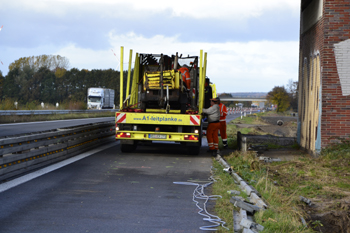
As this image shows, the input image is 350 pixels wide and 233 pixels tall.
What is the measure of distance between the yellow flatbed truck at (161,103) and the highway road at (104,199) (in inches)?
66.6

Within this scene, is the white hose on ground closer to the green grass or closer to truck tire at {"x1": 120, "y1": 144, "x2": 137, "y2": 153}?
the green grass

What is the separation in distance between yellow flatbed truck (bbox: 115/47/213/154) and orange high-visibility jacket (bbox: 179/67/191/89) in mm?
109

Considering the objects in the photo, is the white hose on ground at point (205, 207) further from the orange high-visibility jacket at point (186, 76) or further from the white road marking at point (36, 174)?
the orange high-visibility jacket at point (186, 76)

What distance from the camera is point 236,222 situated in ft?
17.6

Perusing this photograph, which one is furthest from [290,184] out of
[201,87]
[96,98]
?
[96,98]

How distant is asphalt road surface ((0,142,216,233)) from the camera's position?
5.52m

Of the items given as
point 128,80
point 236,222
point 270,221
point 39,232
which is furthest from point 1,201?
point 128,80

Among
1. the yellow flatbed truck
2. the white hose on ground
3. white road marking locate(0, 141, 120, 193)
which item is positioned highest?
the yellow flatbed truck

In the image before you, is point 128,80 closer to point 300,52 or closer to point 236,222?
point 300,52

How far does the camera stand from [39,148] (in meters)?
10.0

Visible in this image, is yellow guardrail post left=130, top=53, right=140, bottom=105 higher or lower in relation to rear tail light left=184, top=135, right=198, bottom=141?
higher

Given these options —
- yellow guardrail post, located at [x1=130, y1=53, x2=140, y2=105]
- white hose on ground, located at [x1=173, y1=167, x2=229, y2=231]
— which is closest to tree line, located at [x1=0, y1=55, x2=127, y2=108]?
yellow guardrail post, located at [x1=130, y1=53, x2=140, y2=105]

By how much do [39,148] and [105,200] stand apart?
3.75m

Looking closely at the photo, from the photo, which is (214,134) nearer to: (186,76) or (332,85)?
(186,76)
